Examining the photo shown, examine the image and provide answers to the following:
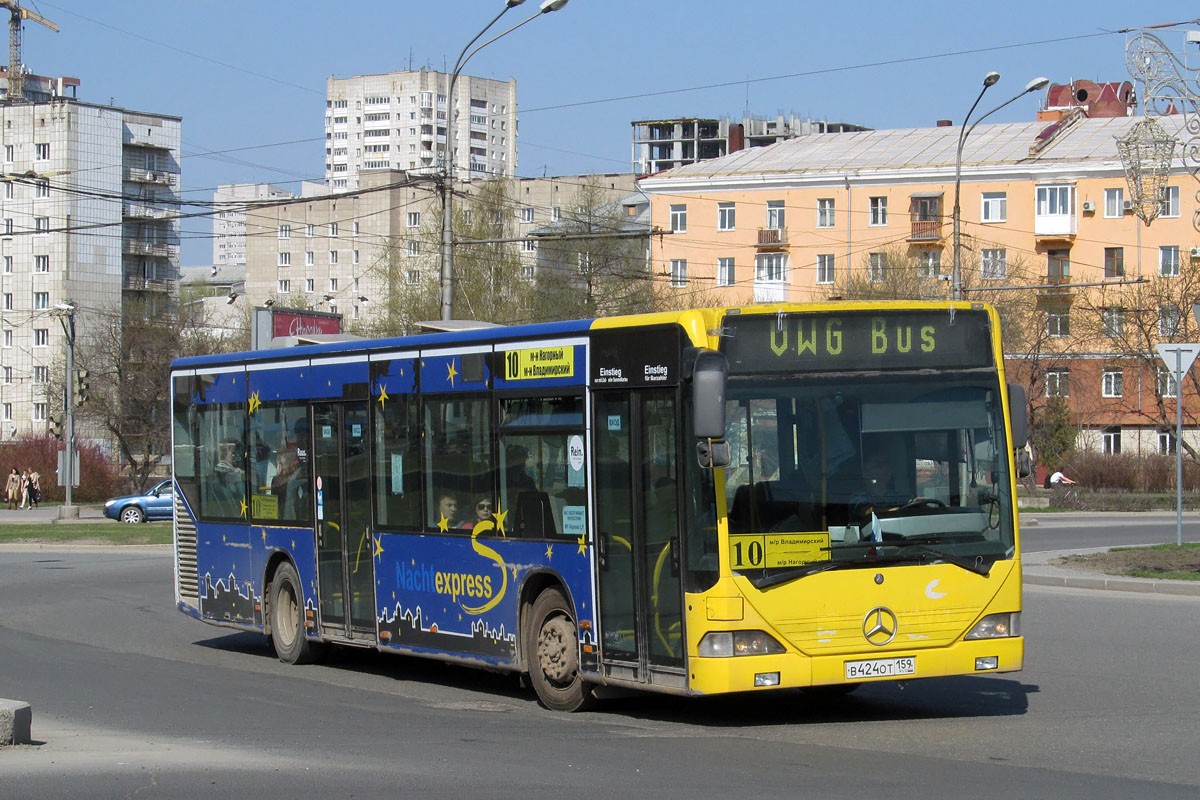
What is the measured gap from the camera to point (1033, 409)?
56562mm

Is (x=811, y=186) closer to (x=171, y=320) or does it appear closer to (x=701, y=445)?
(x=171, y=320)

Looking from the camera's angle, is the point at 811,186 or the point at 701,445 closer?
the point at 701,445

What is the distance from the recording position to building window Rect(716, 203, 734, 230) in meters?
73.3

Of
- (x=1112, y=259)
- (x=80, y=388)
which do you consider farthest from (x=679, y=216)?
(x=80, y=388)

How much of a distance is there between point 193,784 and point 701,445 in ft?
11.9

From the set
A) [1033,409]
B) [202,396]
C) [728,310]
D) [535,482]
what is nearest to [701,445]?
[728,310]

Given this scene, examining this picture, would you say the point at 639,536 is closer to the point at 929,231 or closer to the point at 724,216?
the point at 929,231

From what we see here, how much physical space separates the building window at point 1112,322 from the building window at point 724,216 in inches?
843

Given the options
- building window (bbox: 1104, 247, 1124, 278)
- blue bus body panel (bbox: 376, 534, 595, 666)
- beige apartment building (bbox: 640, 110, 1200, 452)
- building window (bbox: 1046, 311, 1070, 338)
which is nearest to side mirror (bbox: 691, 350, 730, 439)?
blue bus body panel (bbox: 376, 534, 595, 666)

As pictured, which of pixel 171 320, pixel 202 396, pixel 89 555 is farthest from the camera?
pixel 171 320

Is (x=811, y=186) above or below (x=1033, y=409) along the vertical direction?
above

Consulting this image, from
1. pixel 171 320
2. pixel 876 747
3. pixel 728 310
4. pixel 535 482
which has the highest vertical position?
pixel 171 320

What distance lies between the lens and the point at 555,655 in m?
11.0

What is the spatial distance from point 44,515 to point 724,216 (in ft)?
118
